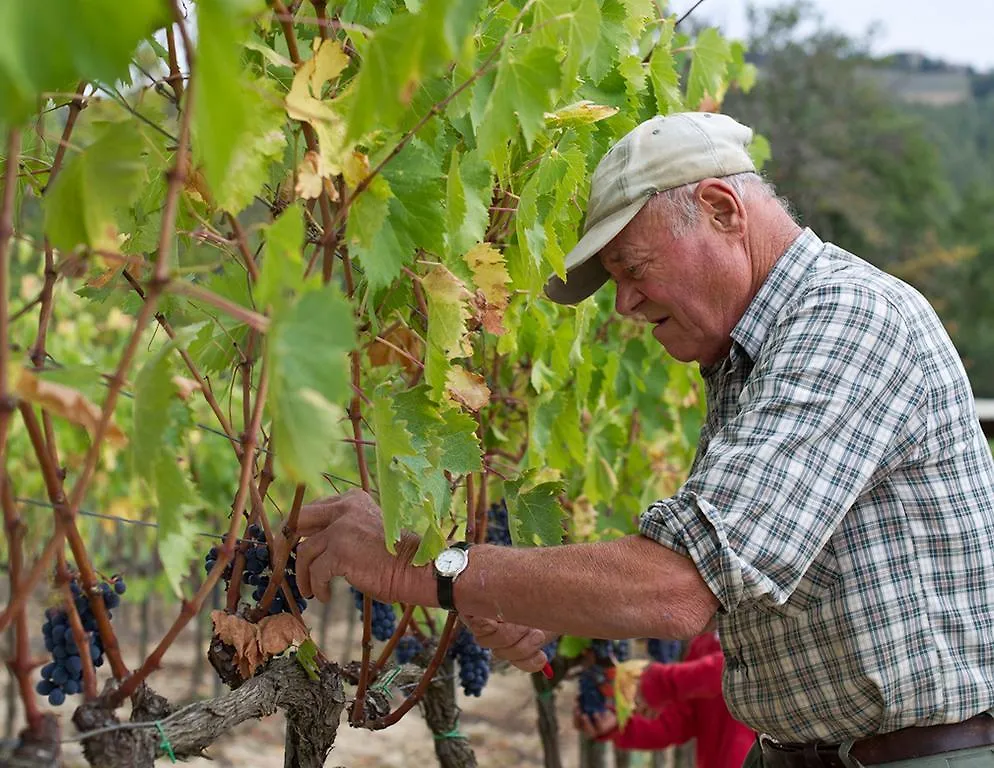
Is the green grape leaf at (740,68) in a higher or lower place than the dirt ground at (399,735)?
higher

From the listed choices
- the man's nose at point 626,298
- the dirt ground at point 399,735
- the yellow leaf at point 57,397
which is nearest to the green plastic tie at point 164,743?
the yellow leaf at point 57,397

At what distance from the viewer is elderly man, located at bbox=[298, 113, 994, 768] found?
1758 mm

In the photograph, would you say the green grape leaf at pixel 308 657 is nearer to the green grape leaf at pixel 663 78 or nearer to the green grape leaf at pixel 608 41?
the green grape leaf at pixel 608 41

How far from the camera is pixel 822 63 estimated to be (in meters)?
25.7

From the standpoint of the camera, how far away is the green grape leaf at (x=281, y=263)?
3.76 ft

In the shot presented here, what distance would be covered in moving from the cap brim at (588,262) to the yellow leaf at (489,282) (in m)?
0.20

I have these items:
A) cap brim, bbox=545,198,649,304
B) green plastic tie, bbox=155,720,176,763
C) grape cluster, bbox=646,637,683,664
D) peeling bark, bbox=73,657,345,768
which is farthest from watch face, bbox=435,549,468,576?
grape cluster, bbox=646,637,683,664

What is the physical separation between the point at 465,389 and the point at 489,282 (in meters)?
0.19

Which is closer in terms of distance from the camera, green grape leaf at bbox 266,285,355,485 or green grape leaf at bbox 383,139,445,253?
green grape leaf at bbox 266,285,355,485

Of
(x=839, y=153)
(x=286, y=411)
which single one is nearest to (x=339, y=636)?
(x=286, y=411)

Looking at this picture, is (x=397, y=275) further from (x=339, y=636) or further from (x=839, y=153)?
(x=839, y=153)

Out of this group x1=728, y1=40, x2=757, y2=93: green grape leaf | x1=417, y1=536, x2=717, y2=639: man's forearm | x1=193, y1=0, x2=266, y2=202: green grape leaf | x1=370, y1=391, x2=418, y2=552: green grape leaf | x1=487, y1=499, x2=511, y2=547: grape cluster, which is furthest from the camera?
x1=728, y1=40, x2=757, y2=93: green grape leaf

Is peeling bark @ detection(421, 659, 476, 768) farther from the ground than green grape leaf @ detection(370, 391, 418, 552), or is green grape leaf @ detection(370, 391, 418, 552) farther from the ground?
green grape leaf @ detection(370, 391, 418, 552)

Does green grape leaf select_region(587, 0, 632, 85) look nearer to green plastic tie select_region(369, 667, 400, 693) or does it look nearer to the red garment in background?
green plastic tie select_region(369, 667, 400, 693)
